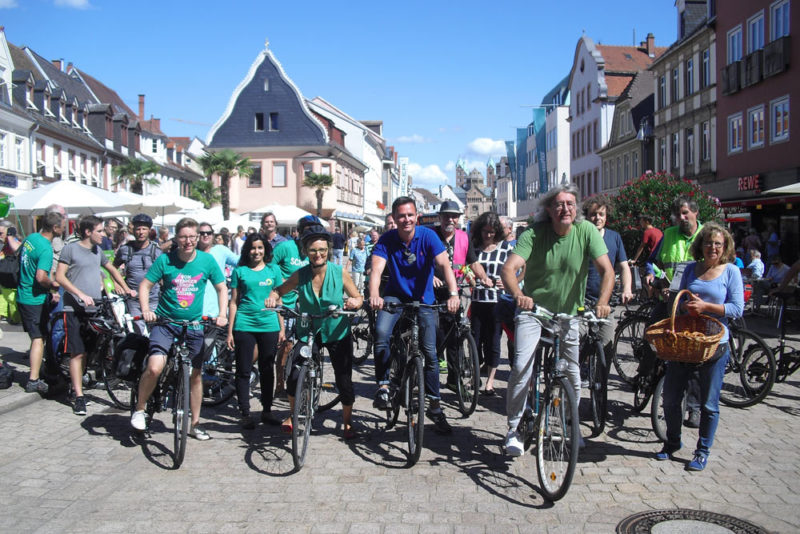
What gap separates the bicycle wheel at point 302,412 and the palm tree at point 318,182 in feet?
163

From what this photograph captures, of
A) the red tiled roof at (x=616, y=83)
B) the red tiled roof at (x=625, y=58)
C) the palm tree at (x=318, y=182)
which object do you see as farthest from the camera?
the palm tree at (x=318, y=182)

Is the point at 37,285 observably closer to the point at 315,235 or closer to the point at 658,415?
the point at 315,235

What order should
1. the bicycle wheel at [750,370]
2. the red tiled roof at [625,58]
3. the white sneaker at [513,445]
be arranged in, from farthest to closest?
1. the red tiled roof at [625,58]
2. the bicycle wheel at [750,370]
3. the white sneaker at [513,445]

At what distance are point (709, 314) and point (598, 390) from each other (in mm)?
1153

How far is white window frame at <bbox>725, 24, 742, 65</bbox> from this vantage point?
90.2 feet

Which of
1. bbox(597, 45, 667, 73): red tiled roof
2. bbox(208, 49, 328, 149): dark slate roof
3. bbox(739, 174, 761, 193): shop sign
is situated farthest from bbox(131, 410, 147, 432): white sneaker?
bbox(208, 49, 328, 149): dark slate roof

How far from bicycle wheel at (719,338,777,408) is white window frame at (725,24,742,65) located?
23.2m

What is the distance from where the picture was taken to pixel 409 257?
6641 mm

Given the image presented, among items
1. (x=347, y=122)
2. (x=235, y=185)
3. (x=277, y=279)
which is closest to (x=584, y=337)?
(x=277, y=279)

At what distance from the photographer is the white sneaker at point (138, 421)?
6.33 metres

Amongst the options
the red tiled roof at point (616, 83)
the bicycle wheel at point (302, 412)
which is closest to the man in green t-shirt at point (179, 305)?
the bicycle wheel at point (302, 412)

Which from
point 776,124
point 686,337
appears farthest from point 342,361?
point 776,124

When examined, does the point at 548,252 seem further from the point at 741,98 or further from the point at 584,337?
the point at 741,98

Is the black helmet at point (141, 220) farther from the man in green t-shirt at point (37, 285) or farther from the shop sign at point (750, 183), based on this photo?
the shop sign at point (750, 183)
